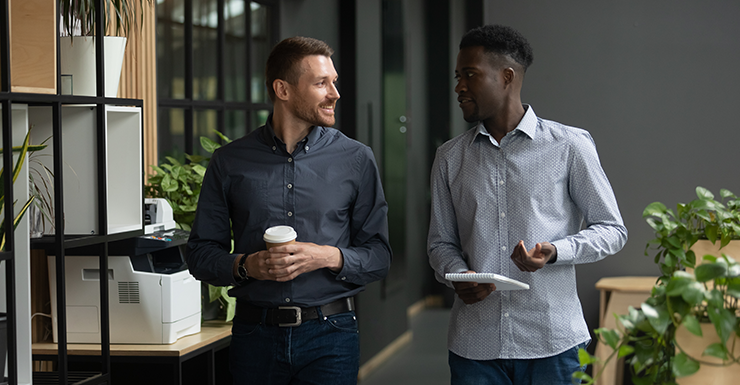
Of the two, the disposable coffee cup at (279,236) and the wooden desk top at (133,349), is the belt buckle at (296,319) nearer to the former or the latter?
the disposable coffee cup at (279,236)

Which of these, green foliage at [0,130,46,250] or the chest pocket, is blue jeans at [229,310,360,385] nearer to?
the chest pocket

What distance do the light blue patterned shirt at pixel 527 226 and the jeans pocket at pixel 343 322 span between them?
275mm

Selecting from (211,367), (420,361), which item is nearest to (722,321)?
→ (211,367)

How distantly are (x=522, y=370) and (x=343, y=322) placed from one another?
492mm

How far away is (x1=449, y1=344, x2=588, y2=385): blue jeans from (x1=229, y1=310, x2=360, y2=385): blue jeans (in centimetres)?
33

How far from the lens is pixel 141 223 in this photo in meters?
2.59

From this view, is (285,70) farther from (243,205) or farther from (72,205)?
(72,205)

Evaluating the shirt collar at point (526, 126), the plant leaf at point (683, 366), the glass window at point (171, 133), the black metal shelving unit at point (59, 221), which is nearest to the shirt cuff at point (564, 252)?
the shirt collar at point (526, 126)

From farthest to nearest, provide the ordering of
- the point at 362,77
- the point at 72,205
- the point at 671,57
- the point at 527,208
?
the point at 362,77, the point at 671,57, the point at 72,205, the point at 527,208

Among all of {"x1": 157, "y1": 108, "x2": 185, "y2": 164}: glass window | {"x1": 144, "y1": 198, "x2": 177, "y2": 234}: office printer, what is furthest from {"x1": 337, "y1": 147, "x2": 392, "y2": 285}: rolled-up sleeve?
{"x1": 157, "y1": 108, "x2": 185, "y2": 164}: glass window

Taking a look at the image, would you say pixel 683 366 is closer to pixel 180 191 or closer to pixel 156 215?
pixel 156 215

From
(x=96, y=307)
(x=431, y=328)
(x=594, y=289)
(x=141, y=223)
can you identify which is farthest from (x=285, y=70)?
(x=431, y=328)

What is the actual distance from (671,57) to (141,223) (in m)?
2.75

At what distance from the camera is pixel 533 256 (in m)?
1.70
